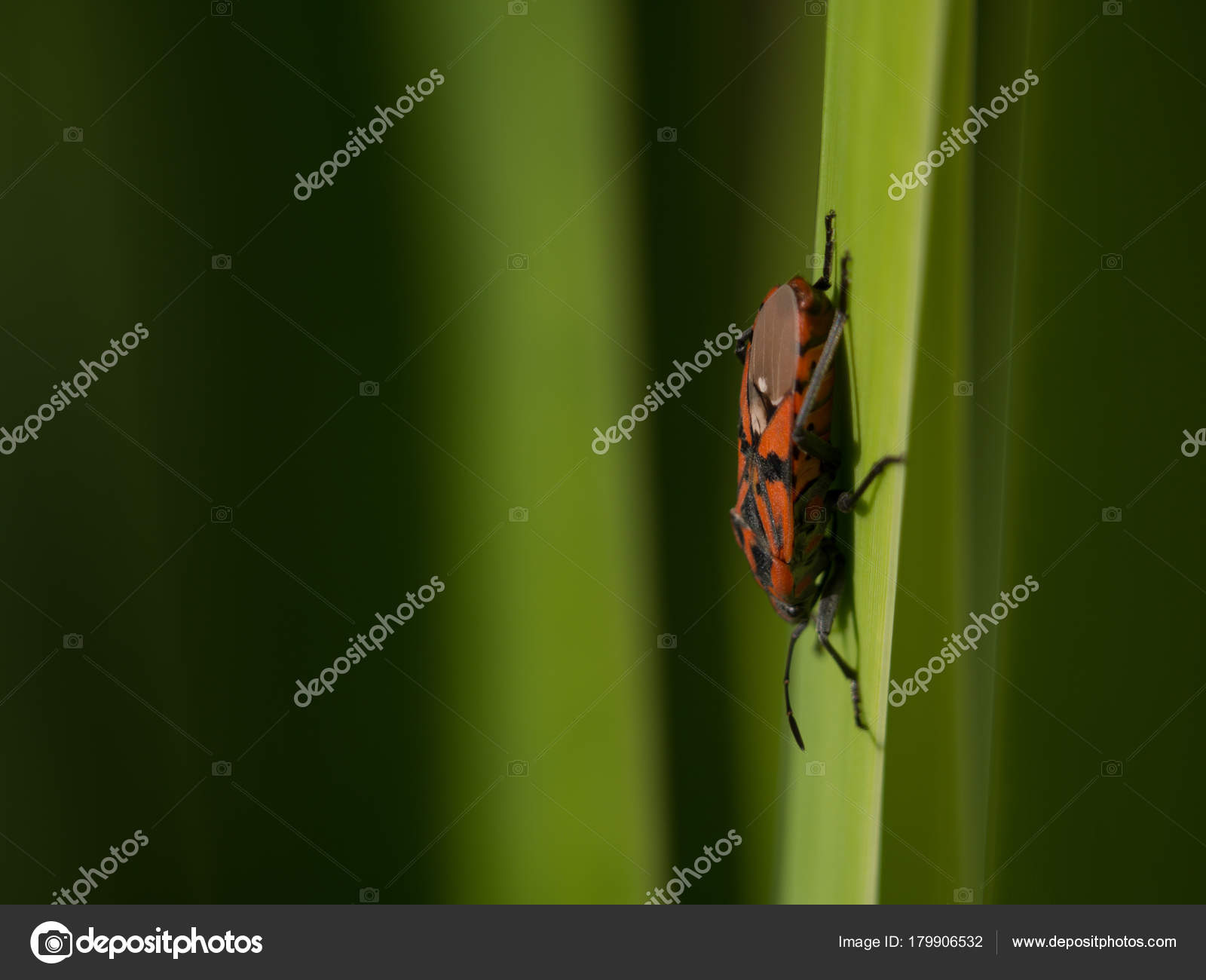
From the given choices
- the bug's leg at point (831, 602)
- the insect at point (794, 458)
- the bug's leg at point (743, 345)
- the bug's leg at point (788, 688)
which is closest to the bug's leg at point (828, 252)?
the insect at point (794, 458)

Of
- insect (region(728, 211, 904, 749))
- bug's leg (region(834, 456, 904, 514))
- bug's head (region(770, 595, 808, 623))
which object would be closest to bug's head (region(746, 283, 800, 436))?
insect (region(728, 211, 904, 749))

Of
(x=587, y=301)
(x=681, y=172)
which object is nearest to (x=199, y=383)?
(x=587, y=301)

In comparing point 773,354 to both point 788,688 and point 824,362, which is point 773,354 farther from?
point 788,688

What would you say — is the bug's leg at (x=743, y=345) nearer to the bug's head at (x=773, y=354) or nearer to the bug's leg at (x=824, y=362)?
the bug's head at (x=773, y=354)

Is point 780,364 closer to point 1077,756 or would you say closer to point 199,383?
point 1077,756

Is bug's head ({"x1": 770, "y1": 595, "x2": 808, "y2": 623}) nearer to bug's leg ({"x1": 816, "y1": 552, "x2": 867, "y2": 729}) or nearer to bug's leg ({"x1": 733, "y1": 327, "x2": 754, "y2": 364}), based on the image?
bug's leg ({"x1": 816, "y1": 552, "x2": 867, "y2": 729})

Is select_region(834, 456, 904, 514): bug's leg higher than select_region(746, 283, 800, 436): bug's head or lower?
lower
